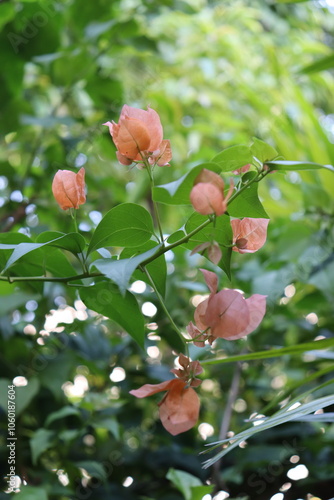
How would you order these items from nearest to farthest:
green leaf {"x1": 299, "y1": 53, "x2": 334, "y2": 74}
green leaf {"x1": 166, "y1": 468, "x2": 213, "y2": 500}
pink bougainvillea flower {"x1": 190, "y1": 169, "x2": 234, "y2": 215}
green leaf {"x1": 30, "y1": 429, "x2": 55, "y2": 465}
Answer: pink bougainvillea flower {"x1": 190, "y1": 169, "x2": 234, "y2": 215} → green leaf {"x1": 166, "y1": 468, "x2": 213, "y2": 500} → green leaf {"x1": 30, "y1": 429, "x2": 55, "y2": 465} → green leaf {"x1": 299, "y1": 53, "x2": 334, "y2": 74}

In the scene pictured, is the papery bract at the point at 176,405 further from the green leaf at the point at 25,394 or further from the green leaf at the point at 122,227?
the green leaf at the point at 25,394

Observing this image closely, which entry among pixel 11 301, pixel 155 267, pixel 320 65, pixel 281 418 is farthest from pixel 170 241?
pixel 320 65

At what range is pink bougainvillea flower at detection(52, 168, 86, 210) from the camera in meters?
0.38

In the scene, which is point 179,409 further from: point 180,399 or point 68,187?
point 68,187

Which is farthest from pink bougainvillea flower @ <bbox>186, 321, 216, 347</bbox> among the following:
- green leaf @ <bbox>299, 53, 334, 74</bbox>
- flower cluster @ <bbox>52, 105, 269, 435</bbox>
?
green leaf @ <bbox>299, 53, 334, 74</bbox>

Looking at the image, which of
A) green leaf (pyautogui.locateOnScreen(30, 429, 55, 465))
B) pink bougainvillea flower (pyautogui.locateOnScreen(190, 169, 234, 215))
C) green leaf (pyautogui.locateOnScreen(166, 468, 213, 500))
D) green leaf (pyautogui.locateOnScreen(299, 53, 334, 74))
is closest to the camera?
pink bougainvillea flower (pyautogui.locateOnScreen(190, 169, 234, 215))

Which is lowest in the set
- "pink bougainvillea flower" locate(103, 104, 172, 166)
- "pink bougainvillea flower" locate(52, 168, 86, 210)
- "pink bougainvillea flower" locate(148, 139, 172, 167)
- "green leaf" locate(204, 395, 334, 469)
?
"green leaf" locate(204, 395, 334, 469)

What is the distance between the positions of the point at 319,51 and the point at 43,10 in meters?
0.98

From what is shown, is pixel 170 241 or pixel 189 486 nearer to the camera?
pixel 170 241

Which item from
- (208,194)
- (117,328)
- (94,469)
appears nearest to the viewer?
(208,194)

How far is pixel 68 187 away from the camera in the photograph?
1.24ft

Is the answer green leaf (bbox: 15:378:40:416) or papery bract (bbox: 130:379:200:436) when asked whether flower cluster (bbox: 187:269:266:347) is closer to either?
papery bract (bbox: 130:379:200:436)

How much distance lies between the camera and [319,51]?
161cm

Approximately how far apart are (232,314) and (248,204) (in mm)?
70
